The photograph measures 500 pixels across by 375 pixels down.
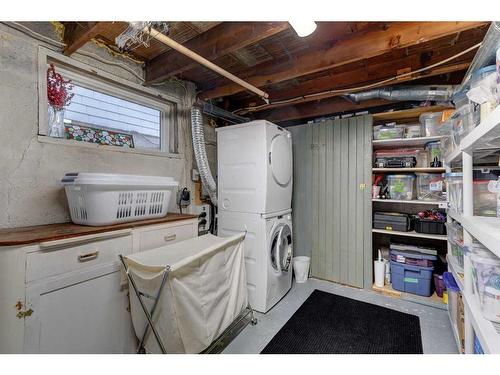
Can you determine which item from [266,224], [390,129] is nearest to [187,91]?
[266,224]

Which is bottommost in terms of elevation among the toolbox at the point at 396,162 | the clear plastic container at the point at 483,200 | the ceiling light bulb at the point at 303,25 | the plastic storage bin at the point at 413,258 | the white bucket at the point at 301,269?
the white bucket at the point at 301,269

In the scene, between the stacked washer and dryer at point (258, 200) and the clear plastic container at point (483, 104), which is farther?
the stacked washer and dryer at point (258, 200)

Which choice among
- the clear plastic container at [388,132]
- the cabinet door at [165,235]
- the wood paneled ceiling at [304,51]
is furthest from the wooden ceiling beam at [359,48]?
the cabinet door at [165,235]

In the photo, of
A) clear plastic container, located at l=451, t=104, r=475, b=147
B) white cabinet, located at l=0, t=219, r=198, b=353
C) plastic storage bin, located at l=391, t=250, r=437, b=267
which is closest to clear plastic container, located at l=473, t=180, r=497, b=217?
clear plastic container, located at l=451, t=104, r=475, b=147

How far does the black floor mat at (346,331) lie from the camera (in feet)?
5.97

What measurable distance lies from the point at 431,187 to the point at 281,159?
170 cm

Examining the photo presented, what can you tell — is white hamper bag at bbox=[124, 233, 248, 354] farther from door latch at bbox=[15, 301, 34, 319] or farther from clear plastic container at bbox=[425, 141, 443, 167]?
clear plastic container at bbox=[425, 141, 443, 167]

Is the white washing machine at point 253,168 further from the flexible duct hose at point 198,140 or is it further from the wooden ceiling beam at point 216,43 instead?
the wooden ceiling beam at point 216,43

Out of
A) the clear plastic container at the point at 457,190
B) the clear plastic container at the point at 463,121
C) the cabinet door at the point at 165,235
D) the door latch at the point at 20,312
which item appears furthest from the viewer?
the cabinet door at the point at 165,235

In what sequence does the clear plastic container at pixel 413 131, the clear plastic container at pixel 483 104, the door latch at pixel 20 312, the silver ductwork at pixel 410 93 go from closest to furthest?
the clear plastic container at pixel 483 104 < the door latch at pixel 20 312 < the silver ductwork at pixel 410 93 < the clear plastic container at pixel 413 131

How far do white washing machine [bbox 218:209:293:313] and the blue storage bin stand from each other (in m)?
1.29

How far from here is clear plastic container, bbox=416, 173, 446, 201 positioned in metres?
2.53

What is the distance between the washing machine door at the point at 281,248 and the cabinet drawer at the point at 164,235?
891 millimetres
